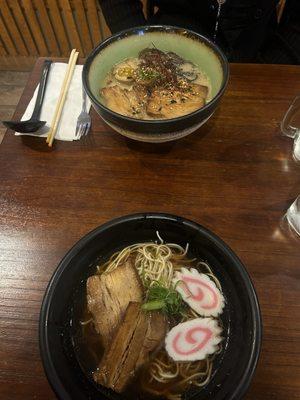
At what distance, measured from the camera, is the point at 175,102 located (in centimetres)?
139

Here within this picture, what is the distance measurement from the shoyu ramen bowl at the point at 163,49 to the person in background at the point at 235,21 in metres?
0.69

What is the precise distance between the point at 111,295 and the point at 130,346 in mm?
168

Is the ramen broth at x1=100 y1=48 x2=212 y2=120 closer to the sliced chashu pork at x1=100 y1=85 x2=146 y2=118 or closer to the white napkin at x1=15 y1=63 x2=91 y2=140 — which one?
the sliced chashu pork at x1=100 y1=85 x2=146 y2=118

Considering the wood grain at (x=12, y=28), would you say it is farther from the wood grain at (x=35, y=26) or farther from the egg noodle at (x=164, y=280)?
the egg noodle at (x=164, y=280)

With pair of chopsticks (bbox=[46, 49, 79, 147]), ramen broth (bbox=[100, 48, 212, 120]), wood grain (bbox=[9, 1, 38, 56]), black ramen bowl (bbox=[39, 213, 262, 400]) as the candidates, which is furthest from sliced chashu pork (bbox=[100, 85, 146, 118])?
wood grain (bbox=[9, 1, 38, 56])

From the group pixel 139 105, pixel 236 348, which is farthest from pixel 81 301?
pixel 139 105

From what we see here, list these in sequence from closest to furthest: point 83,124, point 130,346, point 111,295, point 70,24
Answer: point 130,346, point 111,295, point 83,124, point 70,24

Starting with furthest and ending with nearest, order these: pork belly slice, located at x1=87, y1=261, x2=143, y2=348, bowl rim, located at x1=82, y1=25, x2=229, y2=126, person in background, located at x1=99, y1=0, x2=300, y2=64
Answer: person in background, located at x1=99, y1=0, x2=300, y2=64, bowl rim, located at x1=82, y1=25, x2=229, y2=126, pork belly slice, located at x1=87, y1=261, x2=143, y2=348

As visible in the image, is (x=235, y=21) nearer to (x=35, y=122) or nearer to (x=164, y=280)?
(x=35, y=122)

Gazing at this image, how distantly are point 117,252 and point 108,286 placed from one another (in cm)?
13

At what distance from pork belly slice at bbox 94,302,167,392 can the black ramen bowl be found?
4cm

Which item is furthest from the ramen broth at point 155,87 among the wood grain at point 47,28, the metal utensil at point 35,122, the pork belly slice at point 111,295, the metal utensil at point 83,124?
the wood grain at point 47,28

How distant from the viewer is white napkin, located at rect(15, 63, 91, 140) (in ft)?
5.17

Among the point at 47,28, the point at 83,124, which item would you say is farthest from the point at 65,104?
the point at 47,28
